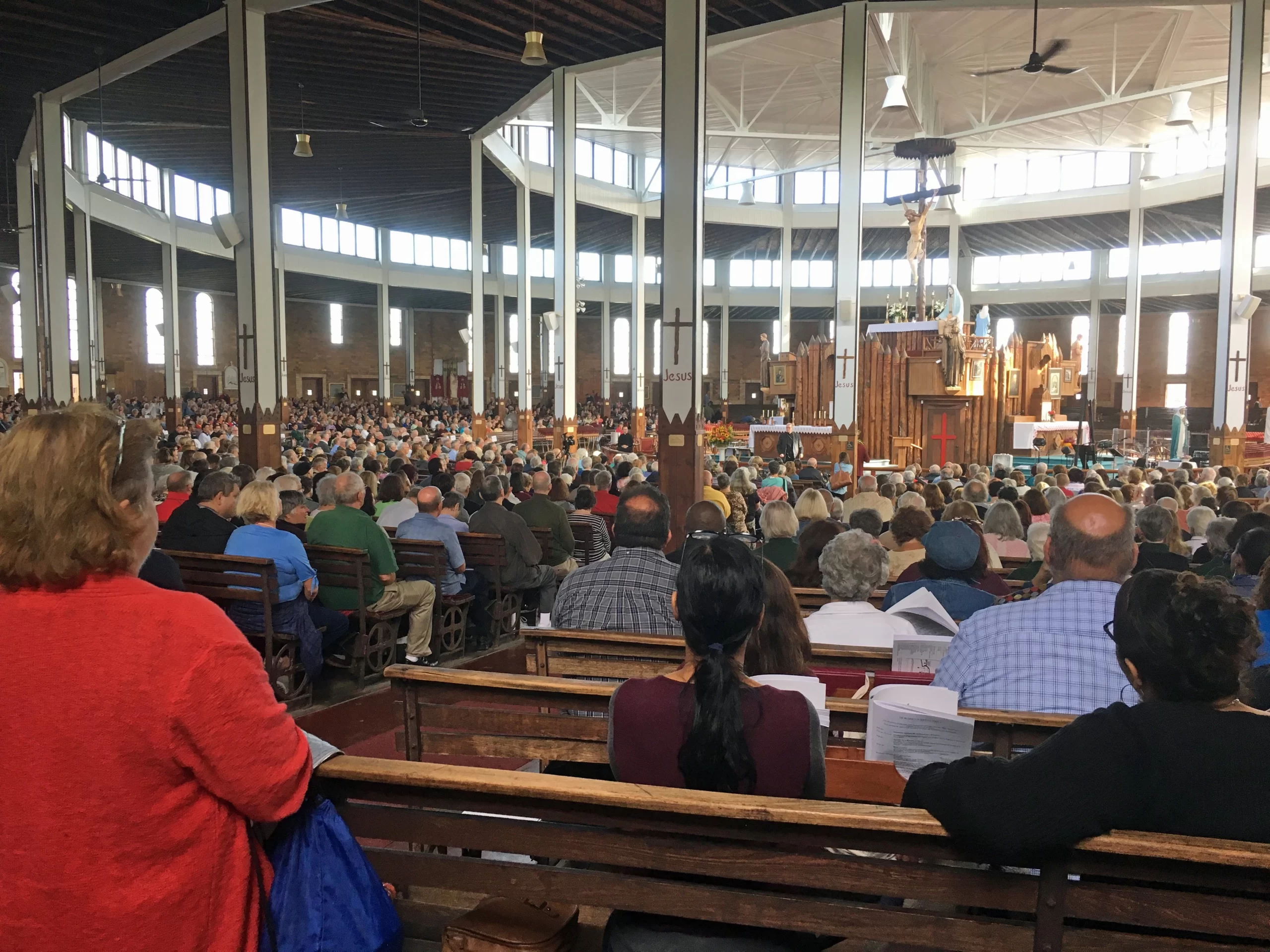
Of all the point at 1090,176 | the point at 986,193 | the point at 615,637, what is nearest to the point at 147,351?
the point at 986,193

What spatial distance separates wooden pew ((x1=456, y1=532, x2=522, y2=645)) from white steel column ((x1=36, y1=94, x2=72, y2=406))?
10.8 meters

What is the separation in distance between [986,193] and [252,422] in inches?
1020

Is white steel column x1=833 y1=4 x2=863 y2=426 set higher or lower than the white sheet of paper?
higher

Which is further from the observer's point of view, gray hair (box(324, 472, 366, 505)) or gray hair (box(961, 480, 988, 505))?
gray hair (box(961, 480, 988, 505))

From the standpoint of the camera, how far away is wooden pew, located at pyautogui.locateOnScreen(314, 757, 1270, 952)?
160cm

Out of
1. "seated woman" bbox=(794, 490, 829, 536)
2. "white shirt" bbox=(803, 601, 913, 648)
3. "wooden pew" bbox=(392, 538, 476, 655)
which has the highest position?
"seated woman" bbox=(794, 490, 829, 536)

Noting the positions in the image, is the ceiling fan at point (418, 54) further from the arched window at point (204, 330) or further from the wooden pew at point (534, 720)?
the arched window at point (204, 330)

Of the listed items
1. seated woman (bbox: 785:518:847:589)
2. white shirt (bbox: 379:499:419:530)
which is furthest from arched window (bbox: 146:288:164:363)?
seated woman (bbox: 785:518:847:589)

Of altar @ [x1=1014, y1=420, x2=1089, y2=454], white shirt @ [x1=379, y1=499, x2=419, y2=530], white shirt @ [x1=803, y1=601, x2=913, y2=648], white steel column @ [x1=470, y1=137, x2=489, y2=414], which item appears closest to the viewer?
white shirt @ [x1=803, y1=601, x2=913, y2=648]

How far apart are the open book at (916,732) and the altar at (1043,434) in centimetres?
1890

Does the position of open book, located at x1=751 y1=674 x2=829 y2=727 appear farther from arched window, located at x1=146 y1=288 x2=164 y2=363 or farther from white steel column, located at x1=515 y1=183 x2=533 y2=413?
arched window, located at x1=146 y1=288 x2=164 y2=363

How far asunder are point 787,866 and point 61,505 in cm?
130

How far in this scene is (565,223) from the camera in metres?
16.7

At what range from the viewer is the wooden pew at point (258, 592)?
486cm
